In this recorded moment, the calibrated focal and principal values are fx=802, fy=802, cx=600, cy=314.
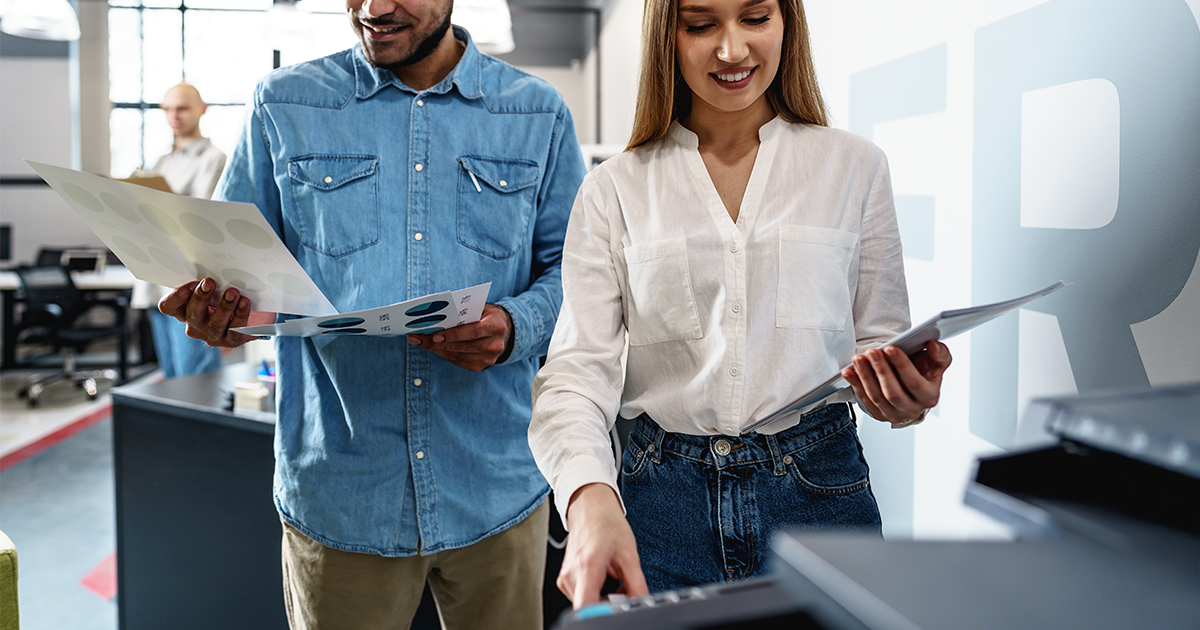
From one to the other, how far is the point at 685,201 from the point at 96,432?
5212 mm

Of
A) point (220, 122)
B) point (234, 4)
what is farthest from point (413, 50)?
point (234, 4)

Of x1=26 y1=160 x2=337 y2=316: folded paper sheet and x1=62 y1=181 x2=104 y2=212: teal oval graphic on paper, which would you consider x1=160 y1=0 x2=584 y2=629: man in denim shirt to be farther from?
x1=62 y1=181 x2=104 y2=212: teal oval graphic on paper

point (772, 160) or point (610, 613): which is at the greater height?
point (772, 160)

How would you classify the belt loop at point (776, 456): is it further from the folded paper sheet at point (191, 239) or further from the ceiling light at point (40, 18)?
the ceiling light at point (40, 18)

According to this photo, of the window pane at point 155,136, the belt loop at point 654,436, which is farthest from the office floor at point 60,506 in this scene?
the window pane at point 155,136

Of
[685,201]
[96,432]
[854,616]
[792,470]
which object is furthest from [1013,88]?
[96,432]

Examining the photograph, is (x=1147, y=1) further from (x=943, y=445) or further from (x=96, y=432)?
(x=96, y=432)

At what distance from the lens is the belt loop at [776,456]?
0.99 m

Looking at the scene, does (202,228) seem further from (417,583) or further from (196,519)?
(196,519)

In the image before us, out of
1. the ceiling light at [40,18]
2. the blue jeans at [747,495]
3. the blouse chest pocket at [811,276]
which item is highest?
the ceiling light at [40,18]

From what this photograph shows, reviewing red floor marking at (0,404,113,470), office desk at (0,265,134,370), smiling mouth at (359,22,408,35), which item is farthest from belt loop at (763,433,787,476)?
office desk at (0,265,134,370)

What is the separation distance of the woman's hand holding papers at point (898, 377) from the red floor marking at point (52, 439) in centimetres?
485

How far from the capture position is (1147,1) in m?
1.00

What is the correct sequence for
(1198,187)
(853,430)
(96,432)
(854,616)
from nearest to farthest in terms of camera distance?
(854,616) < (1198,187) < (853,430) < (96,432)
